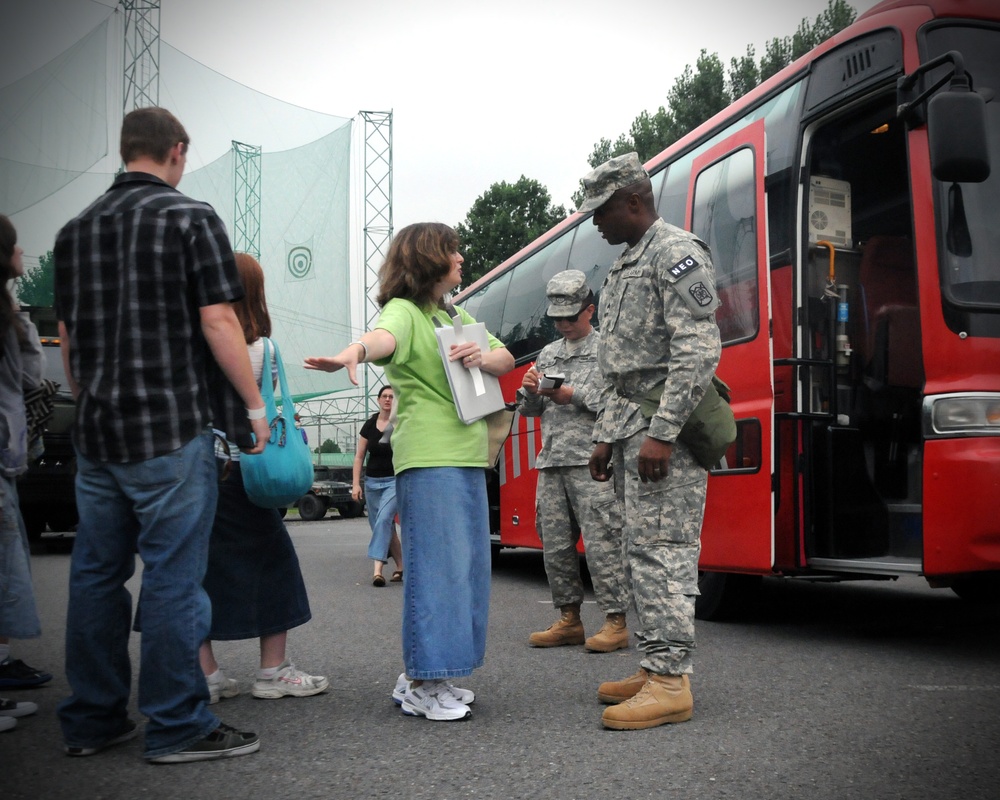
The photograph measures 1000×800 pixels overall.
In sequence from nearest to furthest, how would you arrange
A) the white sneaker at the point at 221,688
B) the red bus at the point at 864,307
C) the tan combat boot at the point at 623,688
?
1. the tan combat boot at the point at 623,688
2. the white sneaker at the point at 221,688
3. the red bus at the point at 864,307

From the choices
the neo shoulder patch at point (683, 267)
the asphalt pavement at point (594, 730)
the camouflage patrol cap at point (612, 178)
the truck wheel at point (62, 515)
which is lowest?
the asphalt pavement at point (594, 730)

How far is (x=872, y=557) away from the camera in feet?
17.9

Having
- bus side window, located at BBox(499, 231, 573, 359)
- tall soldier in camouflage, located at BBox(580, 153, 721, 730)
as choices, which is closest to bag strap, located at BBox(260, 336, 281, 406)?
tall soldier in camouflage, located at BBox(580, 153, 721, 730)

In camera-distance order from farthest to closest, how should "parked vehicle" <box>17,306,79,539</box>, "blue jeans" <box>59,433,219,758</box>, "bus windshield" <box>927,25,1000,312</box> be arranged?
1. "parked vehicle" <box>17,306,79,539</box>
2. "bus windshield" <box>927,25,1000,312</box>
3. "blue jeans" <box>59,433,219,758</box>

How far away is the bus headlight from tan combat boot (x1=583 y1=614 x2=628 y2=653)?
6.25 feet

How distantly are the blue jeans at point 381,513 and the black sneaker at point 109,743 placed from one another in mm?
5215

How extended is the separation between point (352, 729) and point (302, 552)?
9.62 meters

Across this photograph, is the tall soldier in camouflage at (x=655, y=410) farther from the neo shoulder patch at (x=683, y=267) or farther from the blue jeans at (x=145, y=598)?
the blue jeans at (x=145, y=598)

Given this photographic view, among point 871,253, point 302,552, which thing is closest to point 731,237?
point 871,253

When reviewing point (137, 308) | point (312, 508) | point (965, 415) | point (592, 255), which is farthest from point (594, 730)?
point (312, 508)

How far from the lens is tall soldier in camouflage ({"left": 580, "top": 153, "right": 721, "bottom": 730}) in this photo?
3.65m

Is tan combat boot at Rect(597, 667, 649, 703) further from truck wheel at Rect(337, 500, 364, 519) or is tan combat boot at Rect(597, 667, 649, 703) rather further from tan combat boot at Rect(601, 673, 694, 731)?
truck wheel at Rect(337, 500, 364, 519)

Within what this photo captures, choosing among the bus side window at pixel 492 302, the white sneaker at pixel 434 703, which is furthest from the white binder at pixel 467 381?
the bus side window at pixel 492 302

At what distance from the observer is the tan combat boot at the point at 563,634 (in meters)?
5.52
